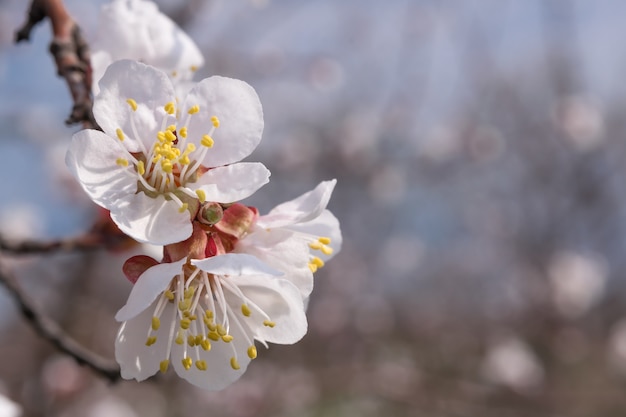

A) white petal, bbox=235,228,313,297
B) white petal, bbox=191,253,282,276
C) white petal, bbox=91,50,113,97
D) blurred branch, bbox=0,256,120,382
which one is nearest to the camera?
white petal, bbox=191,253,282,276

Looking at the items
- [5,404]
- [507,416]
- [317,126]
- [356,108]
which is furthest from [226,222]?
[317,126]

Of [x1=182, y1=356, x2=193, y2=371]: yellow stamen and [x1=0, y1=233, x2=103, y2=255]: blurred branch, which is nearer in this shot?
[x1=182, y1=356, x2=193, y2=371]: yellow stamen

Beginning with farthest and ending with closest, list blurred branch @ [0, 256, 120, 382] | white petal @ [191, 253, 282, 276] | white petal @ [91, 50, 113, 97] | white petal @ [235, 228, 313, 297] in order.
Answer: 1. blurred branch @ [0, 256, 120, 382]
2. white petal @ [91, 50, 113, 97]
3. white petal @ [235, 228, 313, 297]
4. white petal @ [191, 253, 282, 276]

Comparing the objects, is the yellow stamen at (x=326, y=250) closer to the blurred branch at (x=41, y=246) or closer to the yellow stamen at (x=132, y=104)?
the yellow stamen at (x=132, y=104)

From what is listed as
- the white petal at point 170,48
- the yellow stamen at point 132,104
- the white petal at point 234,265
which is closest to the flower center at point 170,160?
the yellow stamen at point 132,104

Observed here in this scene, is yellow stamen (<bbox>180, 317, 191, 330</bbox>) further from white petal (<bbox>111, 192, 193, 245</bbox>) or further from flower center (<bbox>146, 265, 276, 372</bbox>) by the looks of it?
white petal (<bbox>111, 192, 193, 245</bbox>)

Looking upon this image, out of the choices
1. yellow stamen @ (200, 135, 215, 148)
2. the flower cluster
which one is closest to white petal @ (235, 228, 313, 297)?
the flower cluster

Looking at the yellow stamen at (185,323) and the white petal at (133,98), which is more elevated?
the white petal at (133,98)

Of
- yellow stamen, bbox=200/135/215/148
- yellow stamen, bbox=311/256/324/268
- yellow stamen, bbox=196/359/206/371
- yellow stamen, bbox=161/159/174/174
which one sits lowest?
yellow stamen, bbox=196/359/206/371
